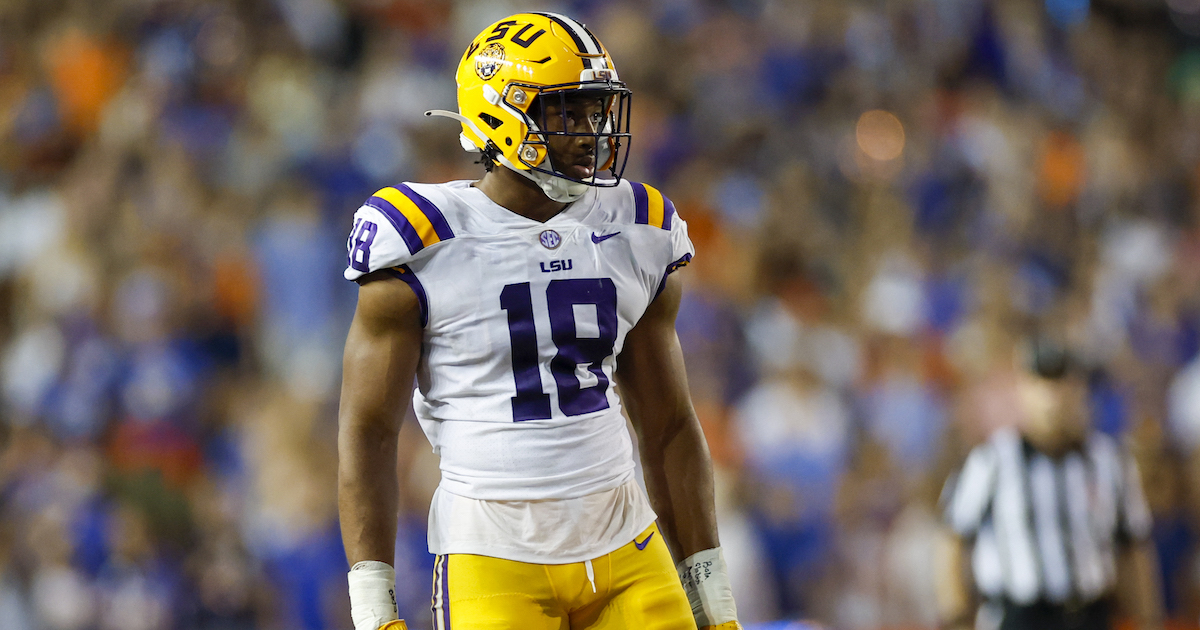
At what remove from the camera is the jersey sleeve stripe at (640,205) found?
2428mm

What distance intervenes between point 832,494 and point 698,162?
229 cm

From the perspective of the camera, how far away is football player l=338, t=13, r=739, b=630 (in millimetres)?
2211

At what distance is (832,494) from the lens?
5.74 metres

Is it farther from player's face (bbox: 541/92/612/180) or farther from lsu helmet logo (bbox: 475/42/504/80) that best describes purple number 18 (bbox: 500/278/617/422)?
lsu helmet logo (bbox: 475/42/504/80)

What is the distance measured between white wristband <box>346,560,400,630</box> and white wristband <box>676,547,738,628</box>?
604 mm

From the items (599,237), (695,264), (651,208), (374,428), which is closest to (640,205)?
(651,208)

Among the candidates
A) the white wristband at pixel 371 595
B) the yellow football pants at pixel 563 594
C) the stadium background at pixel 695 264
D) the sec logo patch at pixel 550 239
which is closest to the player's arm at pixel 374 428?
the white wristband at pixel 371 595

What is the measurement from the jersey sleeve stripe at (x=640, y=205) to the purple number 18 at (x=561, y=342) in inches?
6.9

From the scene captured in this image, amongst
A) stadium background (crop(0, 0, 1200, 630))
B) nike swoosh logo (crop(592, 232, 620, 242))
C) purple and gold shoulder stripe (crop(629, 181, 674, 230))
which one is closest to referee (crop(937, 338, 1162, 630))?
stadium background (crop(0, 0, 1200, 630))

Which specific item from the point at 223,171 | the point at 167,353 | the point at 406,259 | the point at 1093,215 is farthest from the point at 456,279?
the point at 1093,215

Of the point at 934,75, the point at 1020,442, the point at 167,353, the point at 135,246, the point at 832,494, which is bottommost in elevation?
the point at 832,494

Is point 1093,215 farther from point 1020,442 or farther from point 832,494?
point 1020,442

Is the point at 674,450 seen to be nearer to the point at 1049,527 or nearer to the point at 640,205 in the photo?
the point at 640,205

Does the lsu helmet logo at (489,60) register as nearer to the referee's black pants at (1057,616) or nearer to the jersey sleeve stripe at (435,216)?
the jersey sleeve stripe at (435,216)
